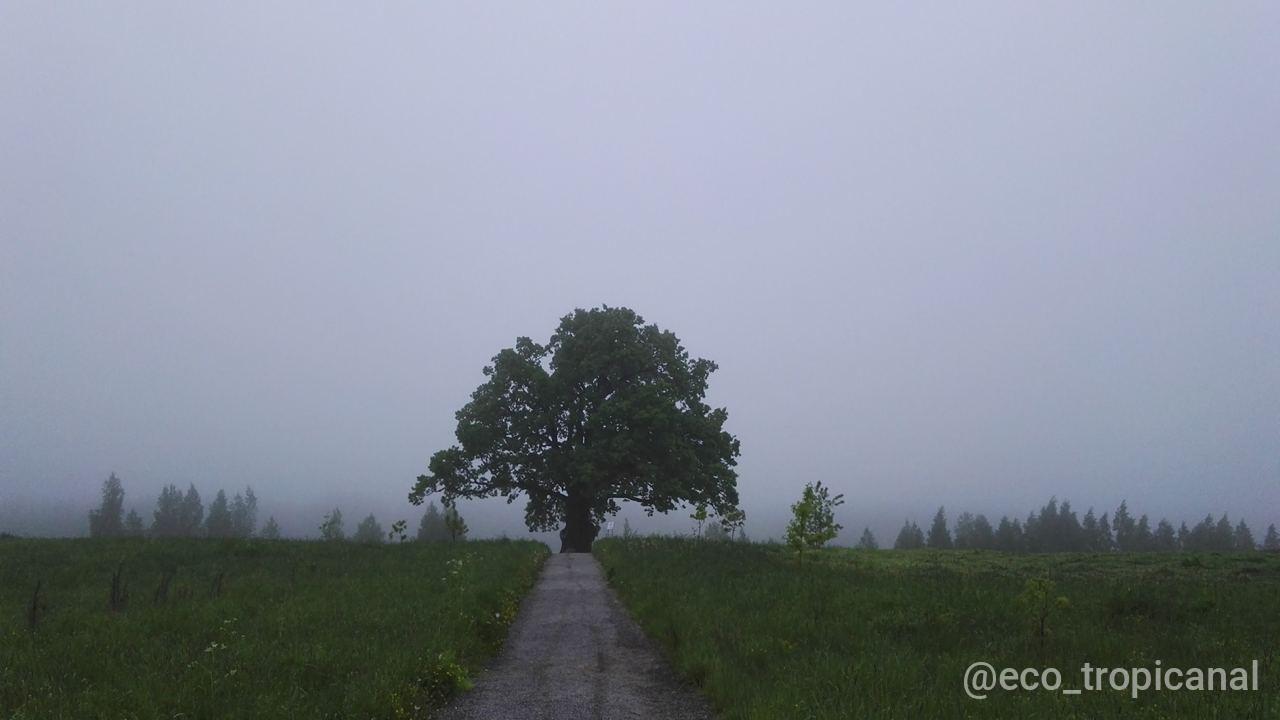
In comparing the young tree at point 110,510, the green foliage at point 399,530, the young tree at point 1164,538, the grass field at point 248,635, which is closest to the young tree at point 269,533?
the green foliage at point 399,530

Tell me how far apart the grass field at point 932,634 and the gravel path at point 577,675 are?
488 mm

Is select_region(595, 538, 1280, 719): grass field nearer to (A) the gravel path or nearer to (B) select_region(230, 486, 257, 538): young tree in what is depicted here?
(A) the gravel path

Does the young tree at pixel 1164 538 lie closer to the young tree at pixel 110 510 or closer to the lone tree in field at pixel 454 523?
the lone tree in field at pixel 454 523

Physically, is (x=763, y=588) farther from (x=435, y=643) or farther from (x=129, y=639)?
(x=129, y=639)

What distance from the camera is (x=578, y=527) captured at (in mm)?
39312

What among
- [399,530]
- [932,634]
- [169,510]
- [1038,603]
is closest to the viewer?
[1038,603]

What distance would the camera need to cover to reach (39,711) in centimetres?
821

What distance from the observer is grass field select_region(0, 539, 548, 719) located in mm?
8875

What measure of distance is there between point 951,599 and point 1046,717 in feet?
23.2

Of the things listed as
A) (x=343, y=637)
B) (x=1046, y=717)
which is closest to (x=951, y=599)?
(x=1046, y=717)

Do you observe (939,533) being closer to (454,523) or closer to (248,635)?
(454,523)

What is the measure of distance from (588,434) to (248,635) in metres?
27.1

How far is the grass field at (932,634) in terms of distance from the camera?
8633 mm

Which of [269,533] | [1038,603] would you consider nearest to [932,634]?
[1038,603]
